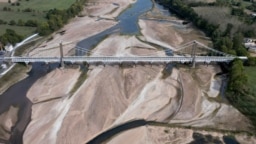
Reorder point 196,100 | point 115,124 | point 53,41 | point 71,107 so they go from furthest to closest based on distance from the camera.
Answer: point 53,41
point 196,100
point 71,107
point 115,124

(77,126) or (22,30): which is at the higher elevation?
(22,30)

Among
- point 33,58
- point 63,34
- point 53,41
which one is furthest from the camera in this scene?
point 63,34

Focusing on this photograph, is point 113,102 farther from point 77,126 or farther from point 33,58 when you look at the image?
point 33,58

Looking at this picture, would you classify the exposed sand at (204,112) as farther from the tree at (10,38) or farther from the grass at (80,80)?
the tree at (10,38)

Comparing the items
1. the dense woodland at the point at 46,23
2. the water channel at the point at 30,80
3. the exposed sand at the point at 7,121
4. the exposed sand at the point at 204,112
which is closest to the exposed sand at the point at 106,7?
the water channel at the point at 30,80

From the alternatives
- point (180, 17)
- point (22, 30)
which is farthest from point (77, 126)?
point (180, 17)

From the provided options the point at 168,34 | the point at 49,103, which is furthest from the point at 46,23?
the point at 49,103
